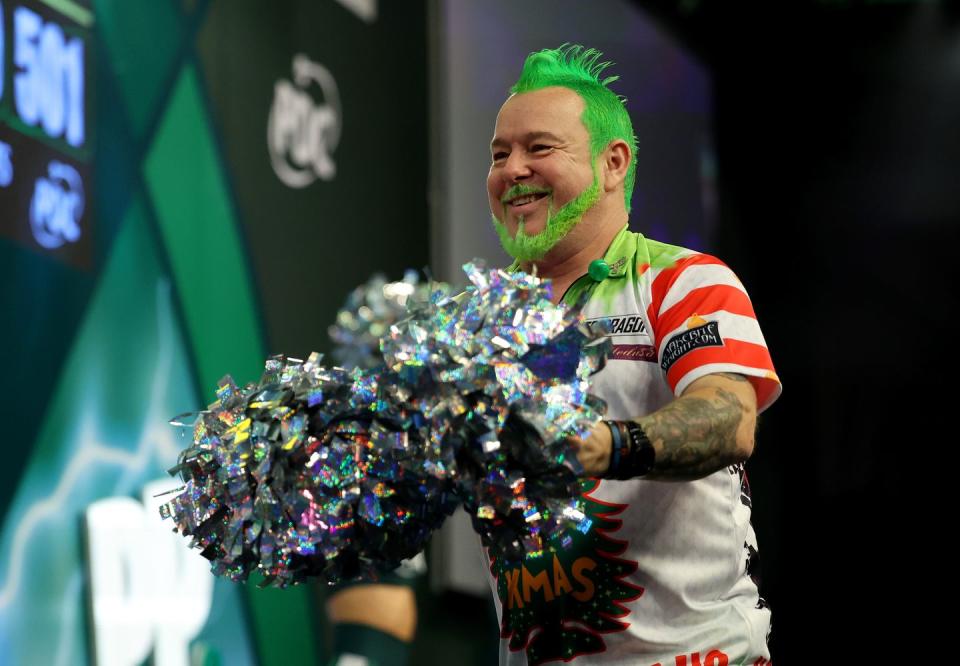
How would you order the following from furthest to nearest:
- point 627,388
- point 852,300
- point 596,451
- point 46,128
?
point 852,300 < point 46,128 < point 627,388 < point 596,451

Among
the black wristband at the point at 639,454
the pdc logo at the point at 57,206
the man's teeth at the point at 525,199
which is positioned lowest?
the black wristband at the point at 639,454

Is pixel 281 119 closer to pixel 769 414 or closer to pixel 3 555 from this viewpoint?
pixel 3 555

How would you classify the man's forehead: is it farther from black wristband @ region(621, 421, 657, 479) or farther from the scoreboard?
the scoreboard

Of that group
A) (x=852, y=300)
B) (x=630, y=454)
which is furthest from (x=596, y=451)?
(x=852, y=300)

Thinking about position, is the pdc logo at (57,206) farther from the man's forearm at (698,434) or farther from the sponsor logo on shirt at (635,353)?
the man's forearm at (698,434)

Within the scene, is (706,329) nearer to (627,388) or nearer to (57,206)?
(627,388)

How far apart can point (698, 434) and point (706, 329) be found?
0.85ft

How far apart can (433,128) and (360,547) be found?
4111 mm

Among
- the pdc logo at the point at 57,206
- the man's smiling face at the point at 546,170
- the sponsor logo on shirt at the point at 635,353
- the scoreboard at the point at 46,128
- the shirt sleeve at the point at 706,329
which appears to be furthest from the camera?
the pdc logo at the point at 57,206

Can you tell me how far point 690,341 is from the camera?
6.29ft

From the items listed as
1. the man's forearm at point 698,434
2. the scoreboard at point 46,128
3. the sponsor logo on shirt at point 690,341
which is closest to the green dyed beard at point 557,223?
the sponsor logo on shirt at point 690,341

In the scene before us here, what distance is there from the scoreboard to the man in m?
1.70

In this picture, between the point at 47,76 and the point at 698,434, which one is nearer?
the point at 698,434

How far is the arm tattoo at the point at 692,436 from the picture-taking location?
1.67m
